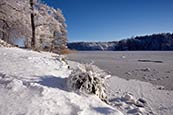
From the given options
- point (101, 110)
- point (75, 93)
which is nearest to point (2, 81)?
point (75, 93)

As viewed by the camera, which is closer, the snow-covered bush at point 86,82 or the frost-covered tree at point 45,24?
the snow-covered bush at point 86,82

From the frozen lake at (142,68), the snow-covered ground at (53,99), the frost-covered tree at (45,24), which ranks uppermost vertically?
the frost-covered tree at (45,24)

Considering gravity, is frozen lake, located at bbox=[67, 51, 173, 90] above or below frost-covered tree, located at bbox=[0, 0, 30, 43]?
below

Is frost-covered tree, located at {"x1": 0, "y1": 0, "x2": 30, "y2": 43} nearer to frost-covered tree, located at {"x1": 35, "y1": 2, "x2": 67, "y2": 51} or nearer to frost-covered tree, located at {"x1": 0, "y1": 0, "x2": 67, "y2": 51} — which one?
frost-covered tree, located at {"x1": 0, "y1": 0, "x2": 67, "y2": 51}

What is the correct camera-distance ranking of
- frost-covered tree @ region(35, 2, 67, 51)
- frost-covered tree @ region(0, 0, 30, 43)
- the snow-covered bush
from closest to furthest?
the snow-covered bush → frost-covered tree @ region(0, 0, 30, 43) → frost-covered tree @ region(35, 2, 67, 51)

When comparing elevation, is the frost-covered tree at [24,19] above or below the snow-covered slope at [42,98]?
above

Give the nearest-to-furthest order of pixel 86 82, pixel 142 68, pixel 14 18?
pixel 86 82 → pixel 142 68 → pixel 14 18

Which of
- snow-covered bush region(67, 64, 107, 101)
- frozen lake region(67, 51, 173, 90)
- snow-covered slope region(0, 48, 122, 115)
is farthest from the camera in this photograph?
frozen lake region(67, 51, 173, 90)

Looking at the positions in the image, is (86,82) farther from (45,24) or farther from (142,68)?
(45,24)

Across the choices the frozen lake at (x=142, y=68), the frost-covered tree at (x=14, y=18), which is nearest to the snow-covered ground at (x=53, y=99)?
the frozen lake at (x=142, y=68)

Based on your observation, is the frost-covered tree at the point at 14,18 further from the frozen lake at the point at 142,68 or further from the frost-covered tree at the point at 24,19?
the frozen lake at the point at 142,68

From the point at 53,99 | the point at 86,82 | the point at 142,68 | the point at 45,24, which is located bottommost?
the point at 142,68

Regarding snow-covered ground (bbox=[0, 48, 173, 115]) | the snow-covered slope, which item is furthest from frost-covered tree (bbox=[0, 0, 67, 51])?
the snow-covered slope

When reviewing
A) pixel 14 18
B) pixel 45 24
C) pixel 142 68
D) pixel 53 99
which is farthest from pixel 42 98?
pixel 45 24
